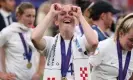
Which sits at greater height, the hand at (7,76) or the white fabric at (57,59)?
the white fabric at (57,59)

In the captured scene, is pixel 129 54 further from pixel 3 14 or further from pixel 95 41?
pixel 3 14

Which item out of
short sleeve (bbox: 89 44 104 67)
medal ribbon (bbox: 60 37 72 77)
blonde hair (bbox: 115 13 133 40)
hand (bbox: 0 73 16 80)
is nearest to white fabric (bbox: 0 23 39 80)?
hand (bbox: 0 73 16 80)

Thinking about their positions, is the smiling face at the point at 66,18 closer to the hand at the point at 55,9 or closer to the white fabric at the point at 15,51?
the hand at the point at 55,9

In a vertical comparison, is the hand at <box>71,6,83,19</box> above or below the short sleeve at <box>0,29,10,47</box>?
above

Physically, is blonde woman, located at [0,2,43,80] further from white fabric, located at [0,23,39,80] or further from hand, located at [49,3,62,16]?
hand, located at [49,3,62,16]

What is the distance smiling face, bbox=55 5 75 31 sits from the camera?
266 inches

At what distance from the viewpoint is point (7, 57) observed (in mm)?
Result: 9234

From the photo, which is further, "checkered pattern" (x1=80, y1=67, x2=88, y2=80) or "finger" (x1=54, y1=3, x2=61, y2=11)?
"checkered pattern" (x1=80, y1=67, x2=88, y2=80)

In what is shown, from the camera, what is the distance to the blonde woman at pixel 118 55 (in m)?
7.30

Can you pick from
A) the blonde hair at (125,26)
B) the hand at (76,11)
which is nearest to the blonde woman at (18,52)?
the blonde hair at (125,26)

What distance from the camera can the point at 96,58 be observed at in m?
7.43

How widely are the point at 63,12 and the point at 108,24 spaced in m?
2.67

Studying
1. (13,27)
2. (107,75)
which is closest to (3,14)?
(13,27)

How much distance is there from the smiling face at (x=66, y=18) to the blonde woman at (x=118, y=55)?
2.31 ft
